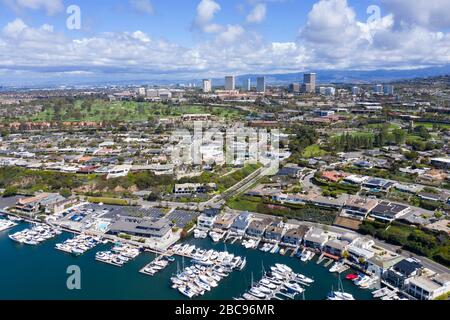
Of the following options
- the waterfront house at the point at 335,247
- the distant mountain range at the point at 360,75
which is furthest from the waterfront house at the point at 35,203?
the distant mountain range at the point at 360,75

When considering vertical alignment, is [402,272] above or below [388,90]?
below

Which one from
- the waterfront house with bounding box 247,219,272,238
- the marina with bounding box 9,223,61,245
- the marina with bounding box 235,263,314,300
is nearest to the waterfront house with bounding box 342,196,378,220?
the waterfront house with bounding box 247,219,272,238

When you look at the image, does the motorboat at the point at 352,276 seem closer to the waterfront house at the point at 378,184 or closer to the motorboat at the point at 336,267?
the motorboat at the point at 336,267

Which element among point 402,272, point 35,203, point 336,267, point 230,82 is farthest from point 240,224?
point 230,82

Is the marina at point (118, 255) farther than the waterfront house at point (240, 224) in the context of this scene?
No

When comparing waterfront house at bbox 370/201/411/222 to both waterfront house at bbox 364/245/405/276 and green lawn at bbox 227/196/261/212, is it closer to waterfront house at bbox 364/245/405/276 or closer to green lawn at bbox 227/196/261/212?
waterfront house at bbox 364/245/405/276

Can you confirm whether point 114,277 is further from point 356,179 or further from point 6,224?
point 356,179
